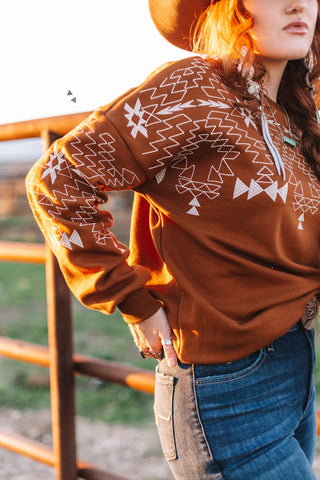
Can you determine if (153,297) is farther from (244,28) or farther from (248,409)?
(244,28)

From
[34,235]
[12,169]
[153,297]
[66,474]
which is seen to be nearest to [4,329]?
[66,474]

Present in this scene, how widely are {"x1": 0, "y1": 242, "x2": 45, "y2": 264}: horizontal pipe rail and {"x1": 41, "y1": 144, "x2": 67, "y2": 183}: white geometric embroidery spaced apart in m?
0.60

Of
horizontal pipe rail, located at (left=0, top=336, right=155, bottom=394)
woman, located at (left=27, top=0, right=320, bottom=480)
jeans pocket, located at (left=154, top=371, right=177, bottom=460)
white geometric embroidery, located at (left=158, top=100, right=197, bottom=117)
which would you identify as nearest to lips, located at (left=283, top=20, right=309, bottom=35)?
woman, located at (left=27, top=0, right=320, bottom=480)

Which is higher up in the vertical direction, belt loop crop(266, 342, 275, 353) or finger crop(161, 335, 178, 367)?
belt loop crop(266, 342, 275, 353)

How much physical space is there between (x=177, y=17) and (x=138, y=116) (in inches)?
15.2

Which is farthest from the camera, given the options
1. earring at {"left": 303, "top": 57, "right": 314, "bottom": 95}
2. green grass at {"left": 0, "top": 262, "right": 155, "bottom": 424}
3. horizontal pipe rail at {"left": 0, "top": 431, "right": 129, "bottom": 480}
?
green grass at {"left": 0, "top": 262, "right": 155, "bottom": 424}

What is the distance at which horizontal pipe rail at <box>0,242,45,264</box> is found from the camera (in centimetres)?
162

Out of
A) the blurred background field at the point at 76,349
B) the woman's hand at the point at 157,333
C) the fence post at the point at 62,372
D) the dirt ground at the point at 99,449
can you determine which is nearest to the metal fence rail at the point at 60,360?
the fence post at the point at 62,372

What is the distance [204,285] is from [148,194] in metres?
0.22

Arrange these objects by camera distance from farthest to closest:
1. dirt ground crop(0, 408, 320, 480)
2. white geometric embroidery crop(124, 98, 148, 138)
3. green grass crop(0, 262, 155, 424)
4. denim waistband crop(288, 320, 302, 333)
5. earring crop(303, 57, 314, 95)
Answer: green grass crop(0, 262, 155, 424) → dirt ground crop(0, 408, 320, 480) → earring crop(303, 57, 314, 95) → denim waistband crop(288, 320, 302, 333) → white geometric embroidery crop(124, 98, 148, 138)

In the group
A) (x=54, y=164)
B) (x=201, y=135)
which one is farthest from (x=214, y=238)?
(x=54, y=164)

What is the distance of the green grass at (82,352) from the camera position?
333 centimetres

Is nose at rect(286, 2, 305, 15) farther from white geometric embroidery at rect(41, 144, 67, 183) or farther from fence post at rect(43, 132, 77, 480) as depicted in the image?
fence post at rect(43, 132, 77, 480)

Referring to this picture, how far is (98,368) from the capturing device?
1.56 m
